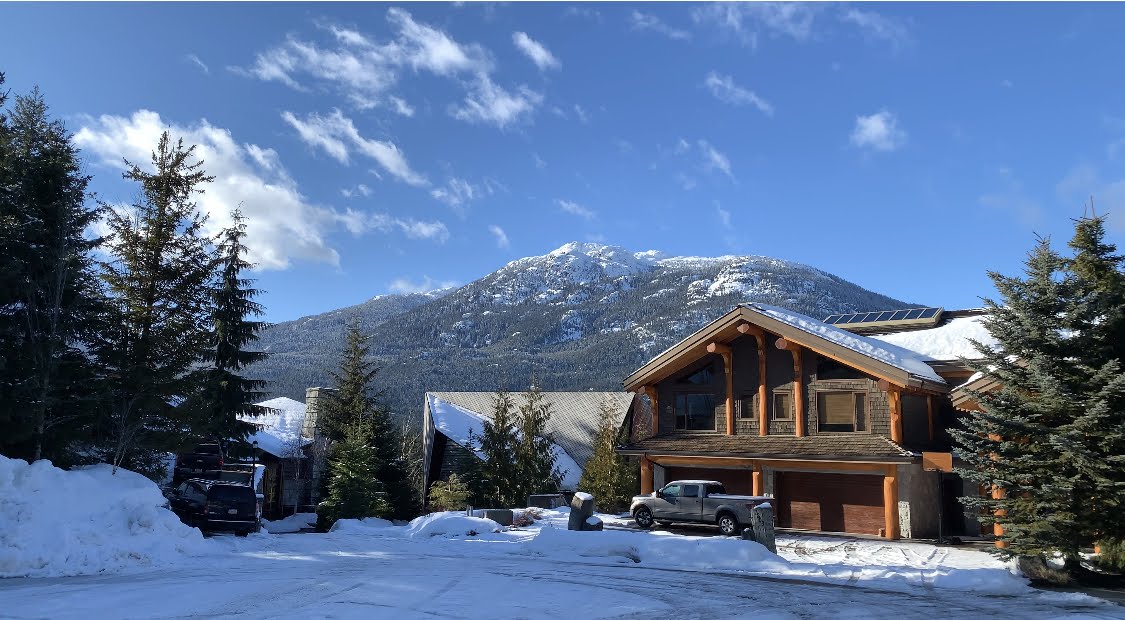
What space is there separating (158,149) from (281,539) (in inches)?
550

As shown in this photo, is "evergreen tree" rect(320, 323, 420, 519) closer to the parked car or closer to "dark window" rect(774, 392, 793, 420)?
the parked car

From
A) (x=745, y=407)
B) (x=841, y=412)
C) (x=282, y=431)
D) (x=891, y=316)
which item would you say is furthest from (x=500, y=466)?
(x=282, y=431)

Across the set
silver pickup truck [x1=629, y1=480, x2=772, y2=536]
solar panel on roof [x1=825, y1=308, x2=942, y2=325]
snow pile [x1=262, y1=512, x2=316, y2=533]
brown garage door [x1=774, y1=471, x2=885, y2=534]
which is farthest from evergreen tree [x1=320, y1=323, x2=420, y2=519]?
Result: solar panel on roof [x1=825, y1=308, x2=942, y2=325]

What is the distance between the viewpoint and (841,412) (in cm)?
2786

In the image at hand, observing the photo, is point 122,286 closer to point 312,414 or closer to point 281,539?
point 281,539

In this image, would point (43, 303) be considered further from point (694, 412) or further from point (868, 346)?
point (868, 346)

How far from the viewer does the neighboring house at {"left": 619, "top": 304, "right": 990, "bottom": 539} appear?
85.4 ft

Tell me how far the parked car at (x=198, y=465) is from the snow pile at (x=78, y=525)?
47.9 feet

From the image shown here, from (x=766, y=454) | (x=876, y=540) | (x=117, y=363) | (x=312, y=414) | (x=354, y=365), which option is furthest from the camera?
(x=312, y=414)

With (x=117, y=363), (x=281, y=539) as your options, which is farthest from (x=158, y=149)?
(x=281, y=539)

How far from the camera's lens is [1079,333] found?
1622cm

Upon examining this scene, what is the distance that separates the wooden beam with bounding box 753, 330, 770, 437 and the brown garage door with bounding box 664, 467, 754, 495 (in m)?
1.91

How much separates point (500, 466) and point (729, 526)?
1437 centimetres

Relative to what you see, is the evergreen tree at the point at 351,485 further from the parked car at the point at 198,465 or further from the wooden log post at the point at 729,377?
the wooden log post at the point at 729,377
